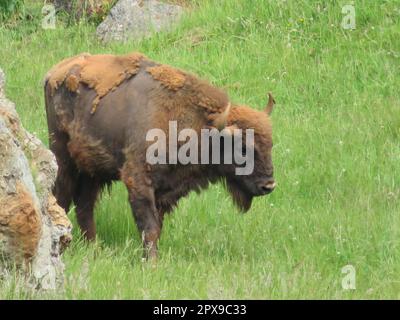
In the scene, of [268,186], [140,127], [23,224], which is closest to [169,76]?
[140,127]

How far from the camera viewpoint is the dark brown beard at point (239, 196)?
404 inches

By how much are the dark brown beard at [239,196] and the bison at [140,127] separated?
0.01m

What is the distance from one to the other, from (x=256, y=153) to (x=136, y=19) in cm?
664

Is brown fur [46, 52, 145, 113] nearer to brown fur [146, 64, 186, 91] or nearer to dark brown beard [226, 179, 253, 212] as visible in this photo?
brown fur [146, 64, 186, 91]

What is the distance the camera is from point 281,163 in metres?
11.8

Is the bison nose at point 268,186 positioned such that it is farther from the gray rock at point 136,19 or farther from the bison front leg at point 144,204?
the gray rock at point 136,19

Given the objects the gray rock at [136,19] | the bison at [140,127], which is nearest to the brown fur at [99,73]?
the bison at [140,127]

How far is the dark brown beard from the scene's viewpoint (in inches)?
404

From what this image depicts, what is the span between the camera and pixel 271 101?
10.1 meters

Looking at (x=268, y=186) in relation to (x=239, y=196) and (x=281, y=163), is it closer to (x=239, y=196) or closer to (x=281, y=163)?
(x=239, y=196)

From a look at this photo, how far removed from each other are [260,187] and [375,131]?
2812 millimetres

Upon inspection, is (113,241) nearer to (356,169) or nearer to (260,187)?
(260,187)

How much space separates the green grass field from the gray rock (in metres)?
0.24
